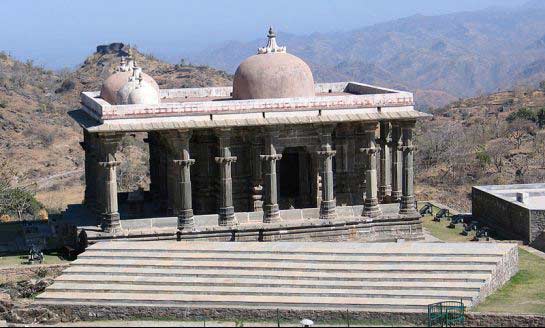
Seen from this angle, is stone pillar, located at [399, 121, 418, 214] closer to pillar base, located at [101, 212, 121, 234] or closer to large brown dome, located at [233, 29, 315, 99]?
large brown dome, located at [233, 29, 315, 99]

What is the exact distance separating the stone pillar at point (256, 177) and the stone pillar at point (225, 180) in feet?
4.36

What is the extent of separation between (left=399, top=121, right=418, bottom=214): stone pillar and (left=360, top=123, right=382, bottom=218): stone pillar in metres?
0.87

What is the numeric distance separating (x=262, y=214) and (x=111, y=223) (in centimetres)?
471

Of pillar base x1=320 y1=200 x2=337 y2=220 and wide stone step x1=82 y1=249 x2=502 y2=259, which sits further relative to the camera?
pillar base x1=320 y1=200 x2=337 y2=220

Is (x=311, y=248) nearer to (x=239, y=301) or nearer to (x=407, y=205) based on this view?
(x=239, y=301)

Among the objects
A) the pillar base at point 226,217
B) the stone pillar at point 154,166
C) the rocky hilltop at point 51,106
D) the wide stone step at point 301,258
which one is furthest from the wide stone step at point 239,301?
the rocky hilltop at point 51,106

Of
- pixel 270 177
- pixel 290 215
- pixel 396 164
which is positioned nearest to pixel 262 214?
pixel 290 215

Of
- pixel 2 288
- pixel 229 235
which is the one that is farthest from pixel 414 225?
pixel 2 288

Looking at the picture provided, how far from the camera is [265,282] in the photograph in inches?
1080

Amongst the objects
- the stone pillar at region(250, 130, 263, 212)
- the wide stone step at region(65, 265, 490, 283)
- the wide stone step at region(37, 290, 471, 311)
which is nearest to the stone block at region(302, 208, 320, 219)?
the stone pillar at region(250, 130, 263, 212)

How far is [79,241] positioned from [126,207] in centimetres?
402

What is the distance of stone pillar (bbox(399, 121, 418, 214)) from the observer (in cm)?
3309

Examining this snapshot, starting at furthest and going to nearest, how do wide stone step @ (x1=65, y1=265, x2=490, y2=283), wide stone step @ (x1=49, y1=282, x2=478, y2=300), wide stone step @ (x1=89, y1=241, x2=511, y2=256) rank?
1. wide stone step @ (x1=89, y1=241, x2=511, y2=256)
2. wide stone step @ (x1=65, y1=265, x2=490, y2=283)
3. wide stone step @ (x1=49, y1=282, x2=478, y2=300)

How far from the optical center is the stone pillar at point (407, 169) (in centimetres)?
3309
